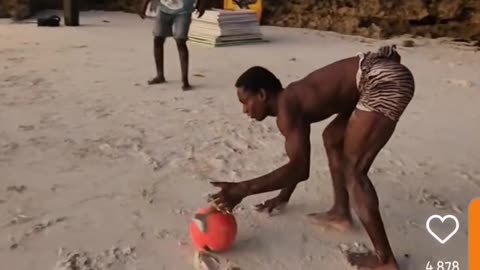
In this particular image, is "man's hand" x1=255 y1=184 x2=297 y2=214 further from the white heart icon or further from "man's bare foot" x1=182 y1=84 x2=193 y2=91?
"man's bare foot" x1=182 y1=84 x2=193 y2=91

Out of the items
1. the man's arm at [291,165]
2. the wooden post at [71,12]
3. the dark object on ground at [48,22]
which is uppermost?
the man's arm at [291,165]

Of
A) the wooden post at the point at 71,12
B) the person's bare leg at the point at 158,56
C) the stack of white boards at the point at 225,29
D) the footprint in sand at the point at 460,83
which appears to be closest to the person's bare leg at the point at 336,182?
the person's bare leg at the point at 158,56

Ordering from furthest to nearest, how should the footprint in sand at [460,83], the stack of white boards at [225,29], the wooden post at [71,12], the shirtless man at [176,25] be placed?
the wooden post at [71,12]
the stack of white boards at [225,29]
the footprint in sand at [460,83]
the shirtless man at [176,25]

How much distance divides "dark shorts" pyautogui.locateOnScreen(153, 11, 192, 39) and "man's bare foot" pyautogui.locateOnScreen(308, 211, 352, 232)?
2.56 metres

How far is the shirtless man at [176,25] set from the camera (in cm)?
500

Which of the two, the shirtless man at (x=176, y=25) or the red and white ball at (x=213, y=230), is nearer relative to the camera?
the red and white ball at (x=213, y=230)

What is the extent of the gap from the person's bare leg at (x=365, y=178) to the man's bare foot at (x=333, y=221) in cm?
31

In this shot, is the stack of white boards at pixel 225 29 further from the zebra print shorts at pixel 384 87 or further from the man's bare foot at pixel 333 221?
the zebra print shorts at pixel 384 87

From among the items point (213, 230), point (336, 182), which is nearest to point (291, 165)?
point (213, 230)

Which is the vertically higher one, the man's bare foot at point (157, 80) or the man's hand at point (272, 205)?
the man's hand at point (272, 205)

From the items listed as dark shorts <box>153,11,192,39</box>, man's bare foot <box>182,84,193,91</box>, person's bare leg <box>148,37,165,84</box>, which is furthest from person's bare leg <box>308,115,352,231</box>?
person's bare leg <box>148,37,165,84</box>

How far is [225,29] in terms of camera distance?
7.08 meters

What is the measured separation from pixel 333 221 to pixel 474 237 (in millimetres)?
537

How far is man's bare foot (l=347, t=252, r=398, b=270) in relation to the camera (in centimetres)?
242
